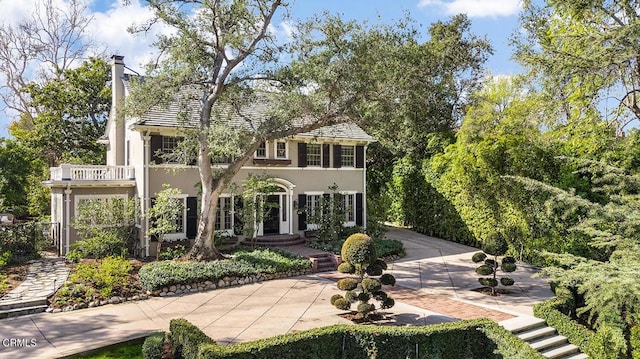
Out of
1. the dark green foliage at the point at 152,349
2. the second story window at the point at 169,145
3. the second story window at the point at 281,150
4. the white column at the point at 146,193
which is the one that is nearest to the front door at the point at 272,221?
the second story window at the point at 281,150

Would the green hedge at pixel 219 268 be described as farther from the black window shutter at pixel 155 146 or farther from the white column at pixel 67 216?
the white column at pixel 67 216

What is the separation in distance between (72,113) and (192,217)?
55.3ft

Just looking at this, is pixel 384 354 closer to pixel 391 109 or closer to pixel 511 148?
pixel 391 109

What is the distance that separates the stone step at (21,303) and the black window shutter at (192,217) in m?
6.89

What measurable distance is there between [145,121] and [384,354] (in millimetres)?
13641

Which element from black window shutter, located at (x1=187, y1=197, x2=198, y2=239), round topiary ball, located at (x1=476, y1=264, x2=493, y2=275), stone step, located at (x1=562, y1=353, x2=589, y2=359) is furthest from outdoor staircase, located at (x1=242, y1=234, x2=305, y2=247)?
stone step, located at (x1=562, y1=353, x2=589, y2=359)

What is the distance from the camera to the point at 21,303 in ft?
41.3

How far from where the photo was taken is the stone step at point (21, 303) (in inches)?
487

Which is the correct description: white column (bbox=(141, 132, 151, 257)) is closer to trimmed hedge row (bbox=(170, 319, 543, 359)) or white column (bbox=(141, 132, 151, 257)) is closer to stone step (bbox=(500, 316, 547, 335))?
trimmed hedge row (bbox=(170, 319, 543, 359))

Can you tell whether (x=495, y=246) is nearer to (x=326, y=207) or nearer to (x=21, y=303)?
(x=326, y=207)

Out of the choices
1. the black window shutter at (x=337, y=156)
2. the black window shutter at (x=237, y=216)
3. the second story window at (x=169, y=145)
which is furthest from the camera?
the black window shutter at (x=337, y=156)

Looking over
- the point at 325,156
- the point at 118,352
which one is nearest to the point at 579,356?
the point at 118,352

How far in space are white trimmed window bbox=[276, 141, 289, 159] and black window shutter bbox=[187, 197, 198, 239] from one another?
15.9ft

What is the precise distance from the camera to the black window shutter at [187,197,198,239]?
1923 centimetres
